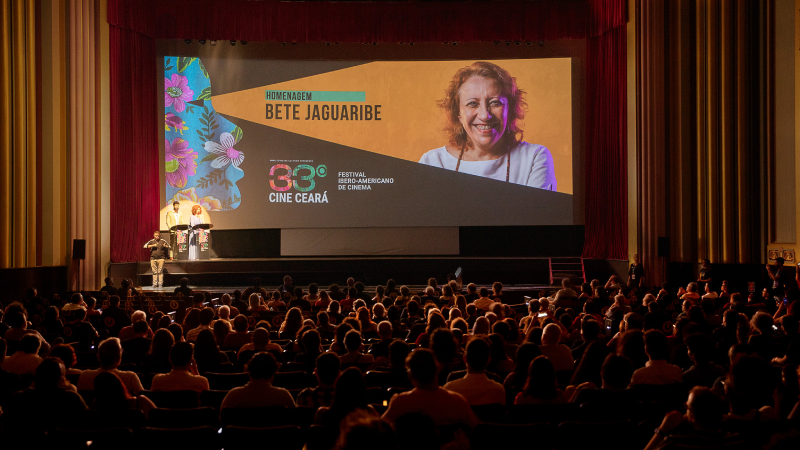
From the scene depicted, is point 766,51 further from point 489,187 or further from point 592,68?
point 489,187

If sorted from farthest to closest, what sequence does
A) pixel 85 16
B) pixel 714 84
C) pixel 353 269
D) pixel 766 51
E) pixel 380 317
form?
pixel 353 269 → pixel 85 16 → pixel 714 84 → pixel 766 51 → pixel 380 317

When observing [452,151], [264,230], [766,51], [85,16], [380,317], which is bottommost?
[380,317]

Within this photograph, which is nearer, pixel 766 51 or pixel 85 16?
pixel 766 51

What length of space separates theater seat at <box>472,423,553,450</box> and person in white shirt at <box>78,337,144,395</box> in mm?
2123

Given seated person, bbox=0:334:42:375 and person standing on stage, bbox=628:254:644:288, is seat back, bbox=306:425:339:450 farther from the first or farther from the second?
person standing on stage, bbox=628:254:644:288

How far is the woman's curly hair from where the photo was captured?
14.6 meters

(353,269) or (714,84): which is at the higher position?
(714,84)

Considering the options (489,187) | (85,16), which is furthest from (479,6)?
(85,16)

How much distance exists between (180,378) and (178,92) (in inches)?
487

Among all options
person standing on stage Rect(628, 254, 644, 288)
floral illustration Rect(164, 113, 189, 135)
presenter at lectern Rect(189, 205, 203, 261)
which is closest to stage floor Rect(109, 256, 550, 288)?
presenter at lectern Rect(189, 205, 203, 261)

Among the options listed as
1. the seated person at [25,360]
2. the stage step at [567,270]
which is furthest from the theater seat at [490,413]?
the stage step at [567,270]

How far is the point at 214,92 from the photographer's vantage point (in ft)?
47.7

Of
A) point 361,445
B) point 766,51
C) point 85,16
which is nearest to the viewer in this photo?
point 361,445

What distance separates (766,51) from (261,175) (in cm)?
1069
